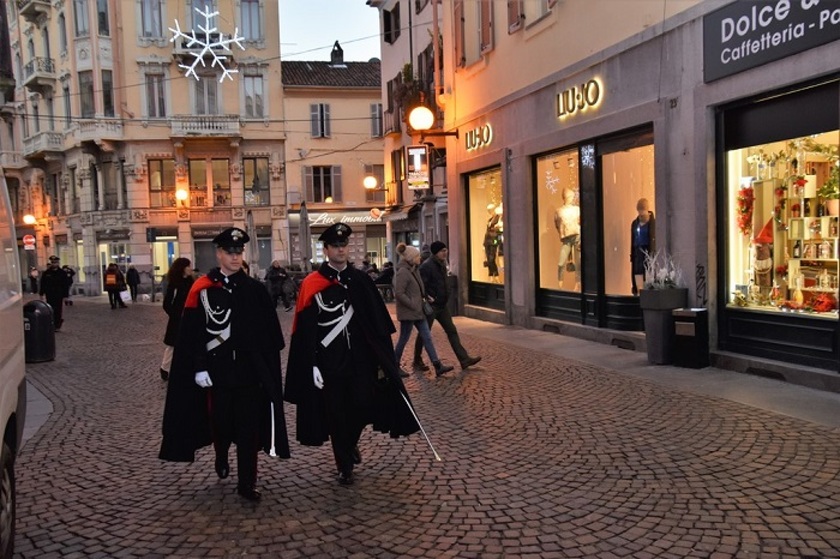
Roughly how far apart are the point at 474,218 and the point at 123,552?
14.1m

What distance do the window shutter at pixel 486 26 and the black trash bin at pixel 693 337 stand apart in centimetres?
827

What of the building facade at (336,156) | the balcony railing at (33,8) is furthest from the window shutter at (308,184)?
the balcony railing at (33,8)

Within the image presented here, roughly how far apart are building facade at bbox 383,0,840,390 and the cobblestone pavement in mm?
2098

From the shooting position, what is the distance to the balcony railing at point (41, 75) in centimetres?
3966

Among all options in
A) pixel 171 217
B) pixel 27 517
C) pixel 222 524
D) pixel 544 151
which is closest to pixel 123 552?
pixel 222 524

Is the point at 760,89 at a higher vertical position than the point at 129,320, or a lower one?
higher

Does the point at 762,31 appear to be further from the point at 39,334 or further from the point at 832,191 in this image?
the point at 39,334

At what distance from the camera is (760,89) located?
857cm

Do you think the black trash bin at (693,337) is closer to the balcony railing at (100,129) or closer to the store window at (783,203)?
the store window at (783,203)

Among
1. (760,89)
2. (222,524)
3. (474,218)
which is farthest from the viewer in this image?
(474,218)

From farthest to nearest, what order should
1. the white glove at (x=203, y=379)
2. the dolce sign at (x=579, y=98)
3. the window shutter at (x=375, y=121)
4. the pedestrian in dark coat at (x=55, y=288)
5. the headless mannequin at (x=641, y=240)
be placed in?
1. the window shutter at (x=375, y=121)
2. the pedestrian in dark coat at (x=55, y=288)
3. the dolce sign at (x=579, y=98)
4. the headless mannequin at (x=641, y=240)
5. the white glove at (x=203, y=379)

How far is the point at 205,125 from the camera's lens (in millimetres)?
37625

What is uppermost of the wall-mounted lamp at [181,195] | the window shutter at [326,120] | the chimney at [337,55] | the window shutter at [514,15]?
the chimney at [337,55]

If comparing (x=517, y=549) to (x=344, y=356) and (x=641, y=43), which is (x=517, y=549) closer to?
(x=344, y=356)
